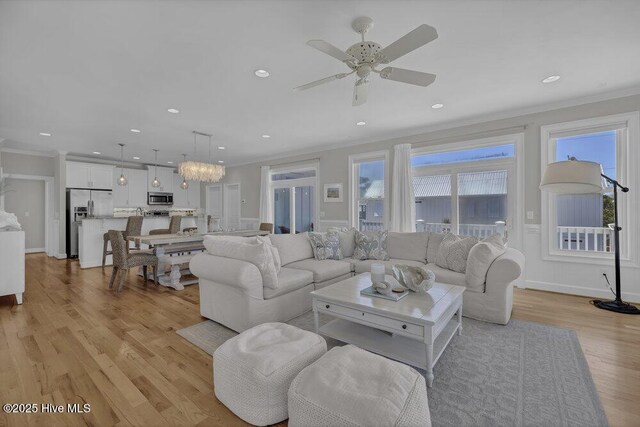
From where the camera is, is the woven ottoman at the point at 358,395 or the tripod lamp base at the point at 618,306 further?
the tripod lamp base at the point at 618,306

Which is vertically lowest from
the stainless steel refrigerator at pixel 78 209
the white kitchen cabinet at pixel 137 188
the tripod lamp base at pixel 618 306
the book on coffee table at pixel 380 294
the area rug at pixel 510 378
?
the area rug at pixel 510 378

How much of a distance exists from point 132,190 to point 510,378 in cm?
936

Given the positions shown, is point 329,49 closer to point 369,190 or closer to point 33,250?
point 369,190

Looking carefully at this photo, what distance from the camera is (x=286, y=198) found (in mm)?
7480

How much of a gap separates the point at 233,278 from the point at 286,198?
16.6 ft

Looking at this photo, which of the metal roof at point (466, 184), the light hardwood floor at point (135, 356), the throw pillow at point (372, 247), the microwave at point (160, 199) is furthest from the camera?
the microwave at point (160, 199)

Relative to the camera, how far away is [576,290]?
3764 mm

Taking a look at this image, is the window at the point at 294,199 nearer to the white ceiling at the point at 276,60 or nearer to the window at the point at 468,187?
the white ceiling at the point at 276,60

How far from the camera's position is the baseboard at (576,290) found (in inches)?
136

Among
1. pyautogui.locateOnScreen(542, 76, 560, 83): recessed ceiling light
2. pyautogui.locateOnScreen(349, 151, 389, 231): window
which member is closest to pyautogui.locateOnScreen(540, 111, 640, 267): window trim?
pyautogui.locateOnScreen(542, 76, 560, 83): recessed ceiling light

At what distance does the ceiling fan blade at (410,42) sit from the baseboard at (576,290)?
3.87 meters

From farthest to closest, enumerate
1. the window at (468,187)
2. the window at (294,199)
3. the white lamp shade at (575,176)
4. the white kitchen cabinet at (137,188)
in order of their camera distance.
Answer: the white kitchen cabinet at (137,188) → the window at (294,199) → the window at (468,187) → the white lamp shade at (575,176)

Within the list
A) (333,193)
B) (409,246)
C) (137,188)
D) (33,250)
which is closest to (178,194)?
(137,188)

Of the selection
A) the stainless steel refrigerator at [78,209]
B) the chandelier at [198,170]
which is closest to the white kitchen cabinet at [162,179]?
the stainless steel refrigerator at [78,209]
